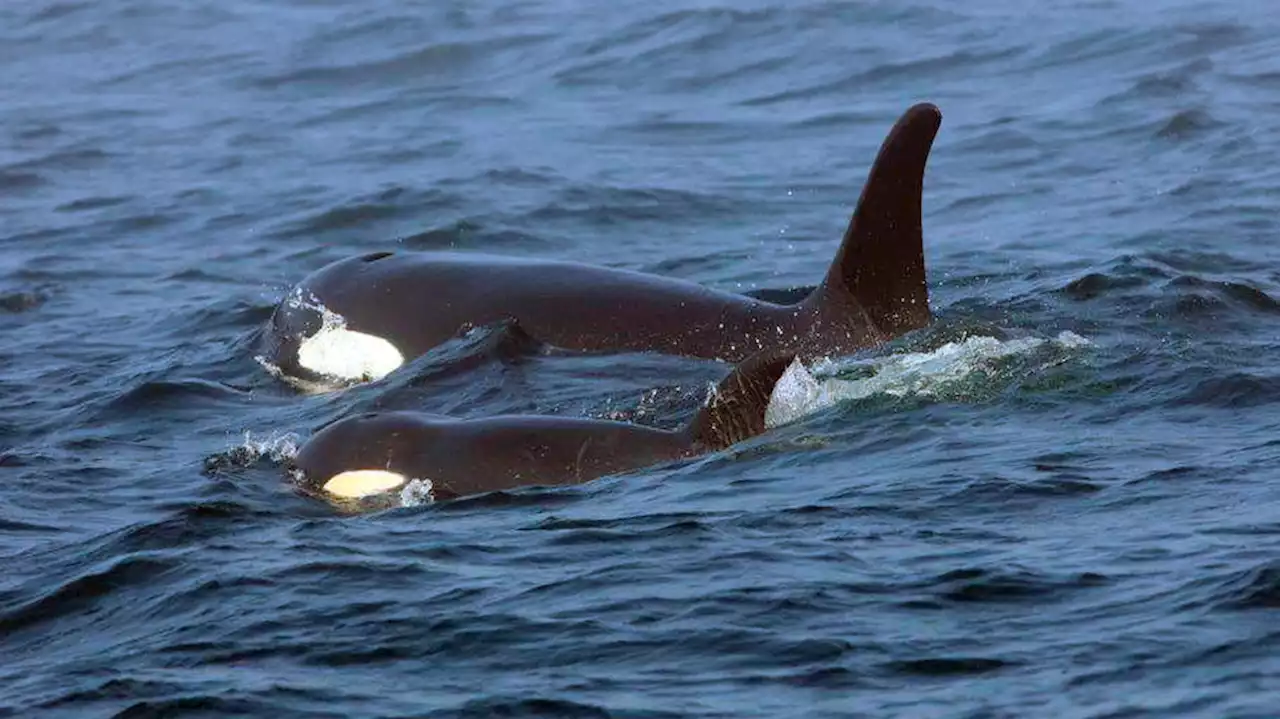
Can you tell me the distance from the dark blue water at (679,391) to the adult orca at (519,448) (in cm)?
20

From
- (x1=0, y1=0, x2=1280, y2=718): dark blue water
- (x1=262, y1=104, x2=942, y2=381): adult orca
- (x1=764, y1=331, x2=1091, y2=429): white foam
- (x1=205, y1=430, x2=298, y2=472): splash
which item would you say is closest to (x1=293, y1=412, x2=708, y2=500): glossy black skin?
(x1=0, y1=0, x2=1280, y2=718): dark blue water

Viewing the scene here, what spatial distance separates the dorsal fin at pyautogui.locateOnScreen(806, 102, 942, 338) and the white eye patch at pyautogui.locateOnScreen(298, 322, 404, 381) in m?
2.52

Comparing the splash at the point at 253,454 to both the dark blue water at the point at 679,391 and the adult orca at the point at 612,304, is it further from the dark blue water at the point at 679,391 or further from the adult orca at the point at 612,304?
the adult orca at the point at 612,304

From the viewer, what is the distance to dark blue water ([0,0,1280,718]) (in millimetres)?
8086

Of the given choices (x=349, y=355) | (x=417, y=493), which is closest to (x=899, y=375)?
(x=417, y=493)

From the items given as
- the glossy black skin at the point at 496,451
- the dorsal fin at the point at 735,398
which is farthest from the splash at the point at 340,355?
the dorsal fin at the point at 735,398

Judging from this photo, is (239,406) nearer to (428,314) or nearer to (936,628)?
(428,314)

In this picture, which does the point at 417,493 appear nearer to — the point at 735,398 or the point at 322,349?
the point at 735,398

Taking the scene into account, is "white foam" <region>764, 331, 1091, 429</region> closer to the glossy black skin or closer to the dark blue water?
the dark blue water

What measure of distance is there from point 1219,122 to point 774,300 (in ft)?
21.4

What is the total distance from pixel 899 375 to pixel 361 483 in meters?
2.76

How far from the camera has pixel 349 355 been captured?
538 inches

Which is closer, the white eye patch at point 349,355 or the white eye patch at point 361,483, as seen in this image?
the white eye patch at point 361,483

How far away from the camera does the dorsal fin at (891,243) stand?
473 inches
